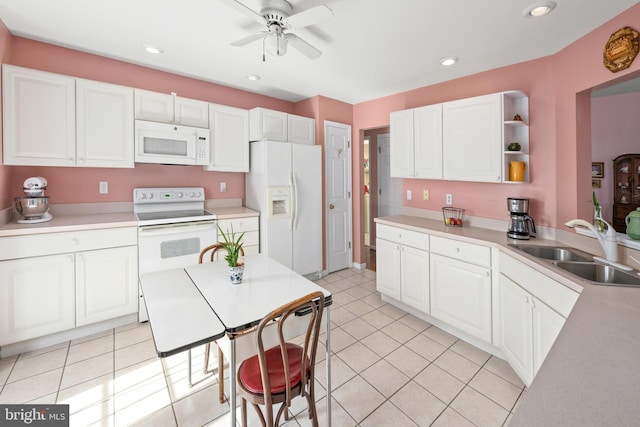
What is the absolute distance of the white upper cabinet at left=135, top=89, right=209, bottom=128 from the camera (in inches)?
112

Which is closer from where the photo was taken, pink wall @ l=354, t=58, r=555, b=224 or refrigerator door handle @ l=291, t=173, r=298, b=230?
pink wall @ l=354, t=58, r=555, b=224

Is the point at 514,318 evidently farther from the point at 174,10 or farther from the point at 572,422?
the point at 174,10

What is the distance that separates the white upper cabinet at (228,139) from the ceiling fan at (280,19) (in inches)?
53.4

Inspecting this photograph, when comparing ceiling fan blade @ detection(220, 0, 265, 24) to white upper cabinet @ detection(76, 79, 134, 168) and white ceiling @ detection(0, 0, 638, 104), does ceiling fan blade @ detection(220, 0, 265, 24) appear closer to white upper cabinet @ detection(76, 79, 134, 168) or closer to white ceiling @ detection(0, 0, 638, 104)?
white ceiling @ detection(0, 0, 638, 104)

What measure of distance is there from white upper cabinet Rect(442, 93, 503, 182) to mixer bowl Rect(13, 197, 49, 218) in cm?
374

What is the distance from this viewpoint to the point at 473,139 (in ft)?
8.74

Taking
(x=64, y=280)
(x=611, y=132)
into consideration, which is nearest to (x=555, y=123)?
(x=611, y=132)

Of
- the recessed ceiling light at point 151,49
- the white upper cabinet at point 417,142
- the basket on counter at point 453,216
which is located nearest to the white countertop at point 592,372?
the basket on counter at point 453,216

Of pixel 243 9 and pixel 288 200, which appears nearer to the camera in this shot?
pixel 243 9

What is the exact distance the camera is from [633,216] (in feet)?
6.27

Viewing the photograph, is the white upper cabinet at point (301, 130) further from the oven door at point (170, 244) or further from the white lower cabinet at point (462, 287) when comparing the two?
the white lower cabinet at point (462, 287)

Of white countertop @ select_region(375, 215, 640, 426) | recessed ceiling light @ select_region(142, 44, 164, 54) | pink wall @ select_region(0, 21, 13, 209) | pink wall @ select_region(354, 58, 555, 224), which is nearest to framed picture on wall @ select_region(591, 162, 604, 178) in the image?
pink wall @ select_region(354, 58, 555, 224)

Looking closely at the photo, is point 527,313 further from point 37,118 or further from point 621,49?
point 37,118

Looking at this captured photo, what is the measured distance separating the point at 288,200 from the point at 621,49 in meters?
3.08
